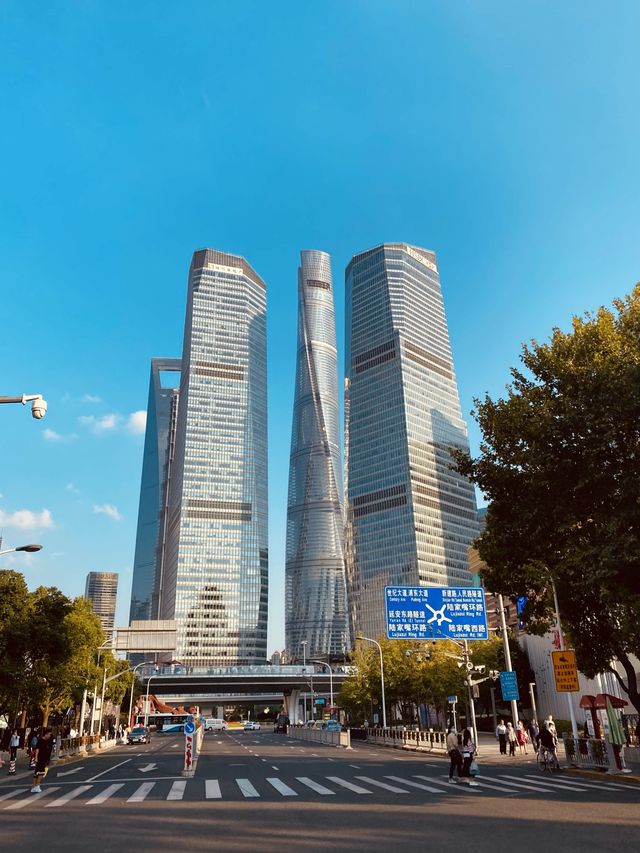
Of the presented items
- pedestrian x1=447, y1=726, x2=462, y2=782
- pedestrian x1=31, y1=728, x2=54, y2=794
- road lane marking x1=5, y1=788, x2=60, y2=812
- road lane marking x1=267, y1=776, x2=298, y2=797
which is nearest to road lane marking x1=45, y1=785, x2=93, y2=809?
road lane marking x1=5, y1=788, x2=60, y2=812

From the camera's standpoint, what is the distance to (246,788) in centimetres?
2197

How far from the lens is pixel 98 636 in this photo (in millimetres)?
61375

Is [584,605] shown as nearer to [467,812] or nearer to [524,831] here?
[467,812]

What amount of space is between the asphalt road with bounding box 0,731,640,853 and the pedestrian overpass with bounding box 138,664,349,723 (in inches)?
3686

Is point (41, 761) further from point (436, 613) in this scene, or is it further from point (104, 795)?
point (436, 613)

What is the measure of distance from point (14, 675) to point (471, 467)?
33340mm

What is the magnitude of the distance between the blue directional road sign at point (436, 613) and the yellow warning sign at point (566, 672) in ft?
36.2

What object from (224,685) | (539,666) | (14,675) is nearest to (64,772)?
(14,675)

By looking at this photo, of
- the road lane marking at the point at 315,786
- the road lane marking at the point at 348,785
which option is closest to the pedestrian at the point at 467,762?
the road lane marking at the point at 348,785

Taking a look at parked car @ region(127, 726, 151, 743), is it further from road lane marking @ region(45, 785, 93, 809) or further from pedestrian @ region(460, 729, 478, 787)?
pedestrian @ region(460, 729, 478, 787)

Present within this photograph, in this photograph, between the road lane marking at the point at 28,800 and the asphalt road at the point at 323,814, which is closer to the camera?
the asphalt road at the point at 323,814

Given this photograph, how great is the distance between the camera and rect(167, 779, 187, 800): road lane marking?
1965 cm

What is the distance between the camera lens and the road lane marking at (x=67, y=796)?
1934 cm

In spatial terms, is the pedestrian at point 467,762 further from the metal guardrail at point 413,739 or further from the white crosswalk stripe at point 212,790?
the metal guardrail at point 413,739
